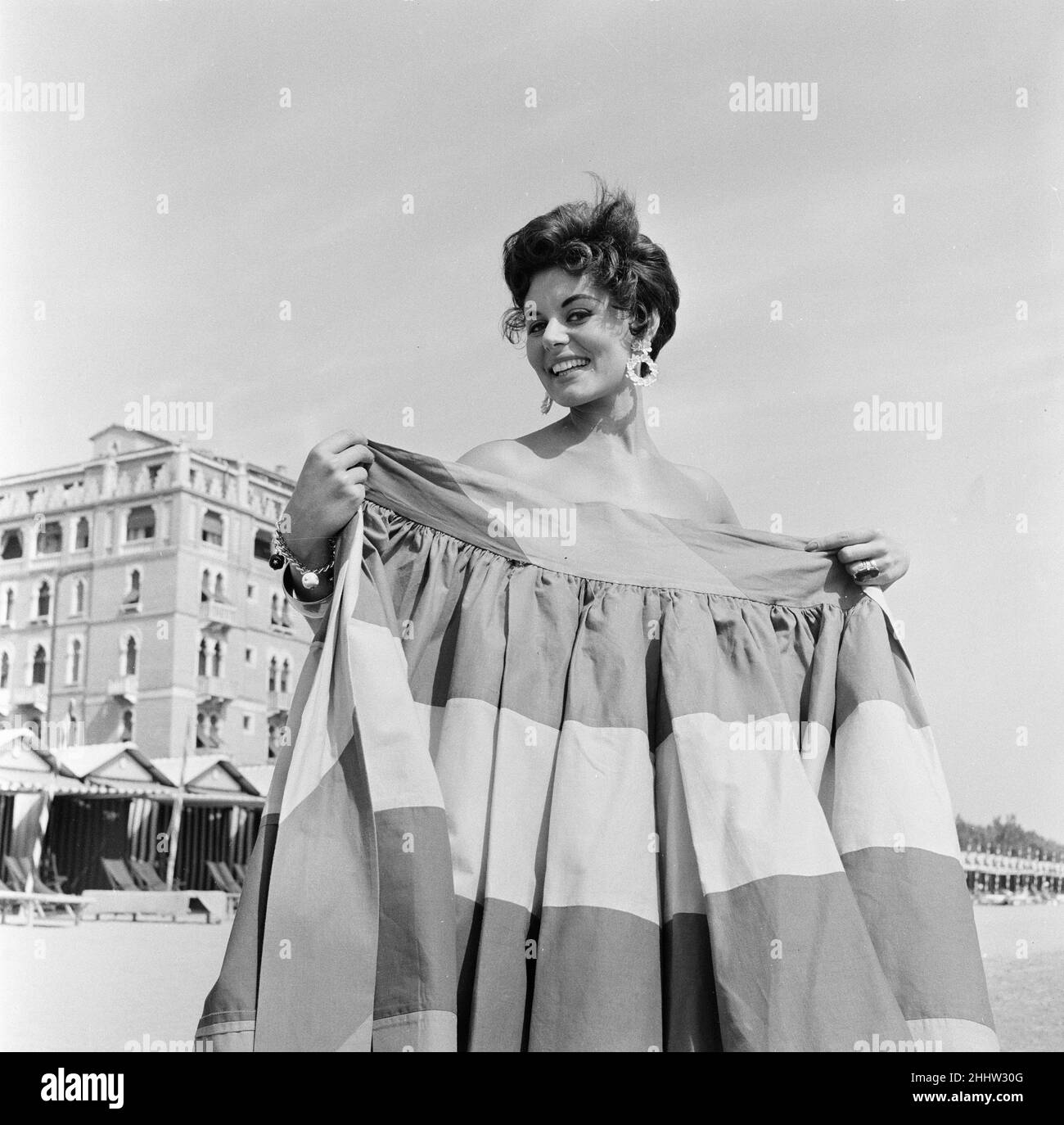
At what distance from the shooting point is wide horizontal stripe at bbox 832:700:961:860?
5.77 ft

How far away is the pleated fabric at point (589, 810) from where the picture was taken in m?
1.53

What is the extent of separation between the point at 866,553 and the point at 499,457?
0.63 m

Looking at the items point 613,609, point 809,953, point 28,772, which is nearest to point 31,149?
point 613,609

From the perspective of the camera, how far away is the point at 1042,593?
3521mm

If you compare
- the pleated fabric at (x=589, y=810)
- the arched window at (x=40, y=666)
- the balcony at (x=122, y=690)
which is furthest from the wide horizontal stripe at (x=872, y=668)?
the arched window at (x=40, y=666)

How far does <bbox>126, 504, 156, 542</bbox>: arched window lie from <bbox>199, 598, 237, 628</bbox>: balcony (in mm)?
1865

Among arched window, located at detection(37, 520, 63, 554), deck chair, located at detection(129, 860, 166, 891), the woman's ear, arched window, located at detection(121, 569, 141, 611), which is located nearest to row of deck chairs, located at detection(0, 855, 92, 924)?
deck chair, located at detection(129, 860, 166, 891)

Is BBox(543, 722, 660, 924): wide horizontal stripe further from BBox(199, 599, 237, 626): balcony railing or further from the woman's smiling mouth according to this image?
BBox(199, 599, 237, 626): balcony railing

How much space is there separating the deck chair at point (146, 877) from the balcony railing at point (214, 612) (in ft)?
33.2

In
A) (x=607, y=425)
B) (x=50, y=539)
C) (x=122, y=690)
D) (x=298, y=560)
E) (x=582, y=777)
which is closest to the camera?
(x=582, y=777)

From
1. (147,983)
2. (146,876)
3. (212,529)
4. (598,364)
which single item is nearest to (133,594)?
(212,529)

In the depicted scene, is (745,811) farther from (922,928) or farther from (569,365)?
(569,365)

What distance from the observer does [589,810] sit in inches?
65.4

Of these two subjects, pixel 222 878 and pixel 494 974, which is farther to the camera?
pixel 222 878
